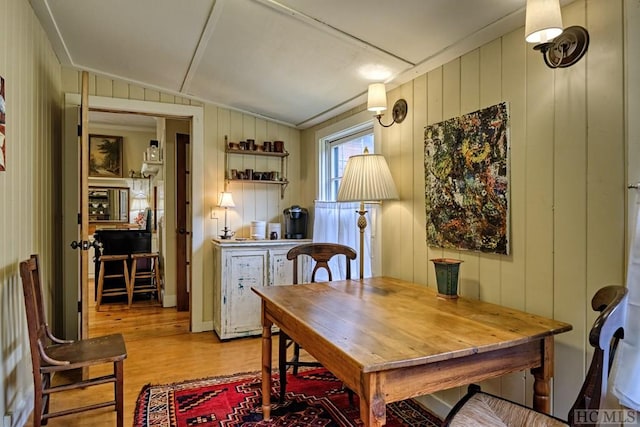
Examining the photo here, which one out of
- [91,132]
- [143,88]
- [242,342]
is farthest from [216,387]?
[91,132]

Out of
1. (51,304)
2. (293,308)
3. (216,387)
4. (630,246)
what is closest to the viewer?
(630,246)

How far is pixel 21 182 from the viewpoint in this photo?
2250 millimetres

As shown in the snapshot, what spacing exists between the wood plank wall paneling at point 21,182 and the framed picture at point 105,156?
4.00m

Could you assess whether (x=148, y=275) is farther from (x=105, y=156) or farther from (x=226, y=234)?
(x=105, y=156)

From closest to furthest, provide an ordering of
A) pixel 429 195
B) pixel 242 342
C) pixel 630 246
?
1. pixel 630 246
2. pixel 429 195
3. pixel 242 342

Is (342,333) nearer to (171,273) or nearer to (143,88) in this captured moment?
(143,88)

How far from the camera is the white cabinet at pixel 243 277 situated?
143 inches

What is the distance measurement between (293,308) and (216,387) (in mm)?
1248

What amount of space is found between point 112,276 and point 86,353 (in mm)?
3325

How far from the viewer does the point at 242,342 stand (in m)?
3.59

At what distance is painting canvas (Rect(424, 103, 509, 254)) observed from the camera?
6.29 ft

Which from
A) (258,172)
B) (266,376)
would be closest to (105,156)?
(258,172)

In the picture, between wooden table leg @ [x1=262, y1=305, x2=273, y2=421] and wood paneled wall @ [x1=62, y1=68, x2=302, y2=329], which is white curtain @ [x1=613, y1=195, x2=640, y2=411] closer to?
wooden table leg @ [x1=262, y1=305, x2=273, y2=421]

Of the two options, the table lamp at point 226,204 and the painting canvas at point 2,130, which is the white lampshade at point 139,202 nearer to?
the table lamp at point 226,204
